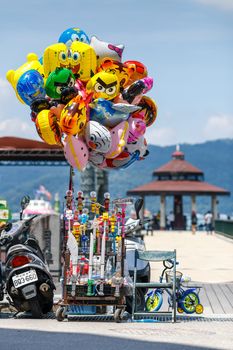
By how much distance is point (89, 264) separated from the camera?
13.2 m

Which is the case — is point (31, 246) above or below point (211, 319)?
above

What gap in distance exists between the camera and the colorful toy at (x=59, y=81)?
524 inches

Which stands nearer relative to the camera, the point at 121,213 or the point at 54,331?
the point at 54,331

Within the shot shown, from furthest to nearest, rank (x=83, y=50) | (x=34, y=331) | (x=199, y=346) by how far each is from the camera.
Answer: (x=83, y=50), (x=34, y=331), (x=199, y=346)

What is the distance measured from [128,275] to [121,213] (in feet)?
2.81

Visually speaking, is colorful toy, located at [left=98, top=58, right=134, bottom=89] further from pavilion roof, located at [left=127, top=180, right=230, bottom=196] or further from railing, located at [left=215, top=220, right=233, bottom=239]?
pavilion roof, located at [left=127, top=180, right=230, bottom=196]

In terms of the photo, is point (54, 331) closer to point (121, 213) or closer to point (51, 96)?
point (121, 213)

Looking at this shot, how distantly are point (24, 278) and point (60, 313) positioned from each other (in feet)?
2.44

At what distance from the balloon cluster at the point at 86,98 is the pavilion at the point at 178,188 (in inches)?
2505

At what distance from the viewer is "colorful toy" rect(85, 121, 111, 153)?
13.2m

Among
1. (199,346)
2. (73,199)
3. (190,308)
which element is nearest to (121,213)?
(73,199)

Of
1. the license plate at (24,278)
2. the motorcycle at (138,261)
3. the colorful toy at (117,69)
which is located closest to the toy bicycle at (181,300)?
the motorcycle at (138,261)

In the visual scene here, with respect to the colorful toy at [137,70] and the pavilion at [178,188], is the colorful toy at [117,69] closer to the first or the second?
the colorful toy at [137,70]

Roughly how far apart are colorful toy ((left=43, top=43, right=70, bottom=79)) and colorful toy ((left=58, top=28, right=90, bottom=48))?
1.06ft
